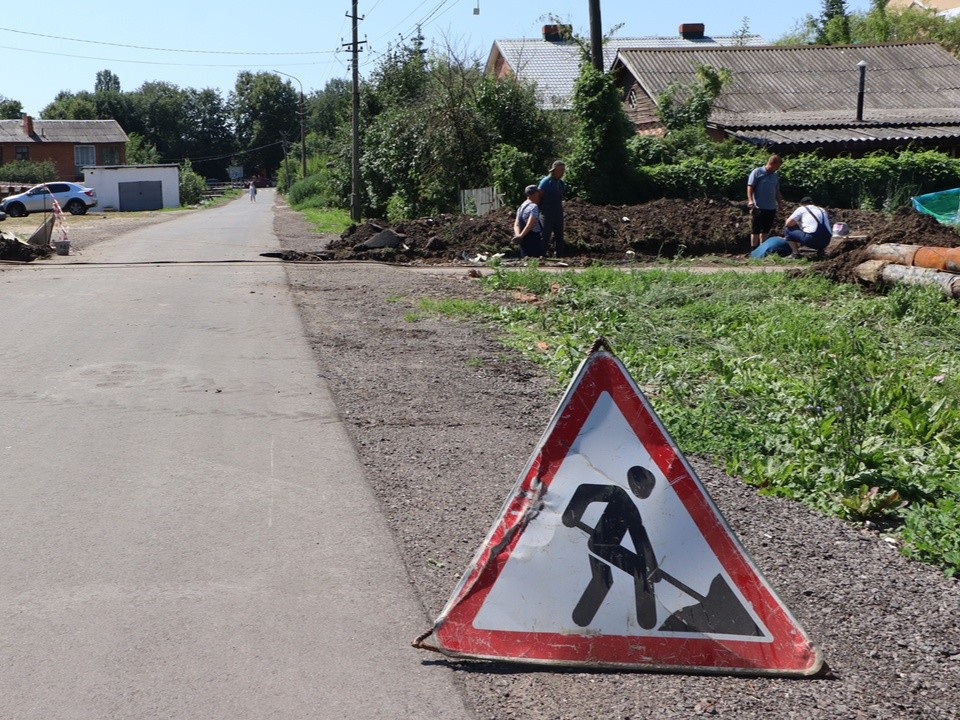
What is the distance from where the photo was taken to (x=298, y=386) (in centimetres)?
857

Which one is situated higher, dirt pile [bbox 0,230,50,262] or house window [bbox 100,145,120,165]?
house window [bbox 100,145,120,165]

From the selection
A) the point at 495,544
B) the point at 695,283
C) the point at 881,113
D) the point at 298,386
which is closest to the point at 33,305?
the point at 298,386

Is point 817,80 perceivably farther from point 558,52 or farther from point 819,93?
point 558,52

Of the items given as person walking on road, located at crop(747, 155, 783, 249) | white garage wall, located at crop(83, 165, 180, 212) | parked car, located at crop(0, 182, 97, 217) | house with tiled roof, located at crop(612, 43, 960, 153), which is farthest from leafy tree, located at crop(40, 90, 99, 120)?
person walking on road, located at crop(747, 155, 783, 249)

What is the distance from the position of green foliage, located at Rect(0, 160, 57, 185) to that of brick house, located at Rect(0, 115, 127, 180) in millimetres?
→ 6533

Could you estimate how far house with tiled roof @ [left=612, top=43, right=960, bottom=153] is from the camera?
107 ft

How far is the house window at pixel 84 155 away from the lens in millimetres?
89625

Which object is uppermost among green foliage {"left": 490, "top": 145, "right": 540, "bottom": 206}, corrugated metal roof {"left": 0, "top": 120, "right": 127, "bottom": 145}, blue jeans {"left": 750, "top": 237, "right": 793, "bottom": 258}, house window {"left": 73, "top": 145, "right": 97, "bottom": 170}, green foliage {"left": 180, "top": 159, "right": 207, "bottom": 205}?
corrugated metal roof {"left": 0, "top": 120, "right": 127, "bottom": 145}

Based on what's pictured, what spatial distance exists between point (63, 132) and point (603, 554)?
95524mm

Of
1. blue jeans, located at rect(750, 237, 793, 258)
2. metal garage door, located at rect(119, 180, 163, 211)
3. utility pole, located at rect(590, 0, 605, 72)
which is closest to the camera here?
blue jeans, located at rect(750, 237, 793, 258)

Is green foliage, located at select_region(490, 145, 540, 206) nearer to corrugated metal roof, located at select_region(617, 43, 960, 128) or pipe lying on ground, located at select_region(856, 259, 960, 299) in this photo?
corrugated metal roof, located at select_region(617, 43, 960, 128)

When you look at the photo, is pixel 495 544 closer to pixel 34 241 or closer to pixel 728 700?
pixel 728 700

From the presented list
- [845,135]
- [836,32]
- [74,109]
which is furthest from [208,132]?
[845,135]

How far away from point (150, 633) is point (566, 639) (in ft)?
5.24
